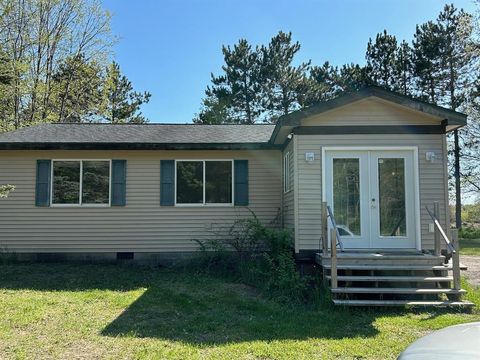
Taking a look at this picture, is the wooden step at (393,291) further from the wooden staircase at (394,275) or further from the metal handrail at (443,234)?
the metal handrail at (443,234)

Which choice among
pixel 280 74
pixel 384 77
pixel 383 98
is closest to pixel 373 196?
pixel 383 98

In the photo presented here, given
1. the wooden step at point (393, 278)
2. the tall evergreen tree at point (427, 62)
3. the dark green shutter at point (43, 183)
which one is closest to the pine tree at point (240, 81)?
the tall evergreen tree at point (427, 62)

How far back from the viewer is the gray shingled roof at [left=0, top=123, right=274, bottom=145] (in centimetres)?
984

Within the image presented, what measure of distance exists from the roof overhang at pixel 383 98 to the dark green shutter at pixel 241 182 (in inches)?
95.0

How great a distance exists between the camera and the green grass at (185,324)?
445cm

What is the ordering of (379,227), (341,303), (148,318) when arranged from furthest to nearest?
Answer: (379,227) < (341,303) < (148,318)

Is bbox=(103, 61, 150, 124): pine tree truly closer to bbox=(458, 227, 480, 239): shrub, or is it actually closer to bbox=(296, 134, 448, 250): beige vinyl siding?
bbox=(458, 227, 480, 239): shrub

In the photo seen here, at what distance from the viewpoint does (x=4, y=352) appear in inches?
170

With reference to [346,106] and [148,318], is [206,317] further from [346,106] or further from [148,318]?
[346,106]

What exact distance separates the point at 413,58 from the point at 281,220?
1753 cm

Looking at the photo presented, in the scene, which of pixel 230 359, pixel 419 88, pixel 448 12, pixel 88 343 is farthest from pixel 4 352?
pixel 448 12

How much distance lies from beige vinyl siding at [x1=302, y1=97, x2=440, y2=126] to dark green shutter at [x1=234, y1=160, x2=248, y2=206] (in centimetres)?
259

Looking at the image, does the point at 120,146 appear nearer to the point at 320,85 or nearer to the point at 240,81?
the point at 240,81

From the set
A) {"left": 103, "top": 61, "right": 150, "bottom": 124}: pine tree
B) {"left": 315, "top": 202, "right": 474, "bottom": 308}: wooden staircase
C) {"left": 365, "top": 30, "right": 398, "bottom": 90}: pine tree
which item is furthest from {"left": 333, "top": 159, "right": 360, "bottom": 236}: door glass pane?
{"left": 103, "top": 61, "right": 150, "bottom": 124}: pine tree
